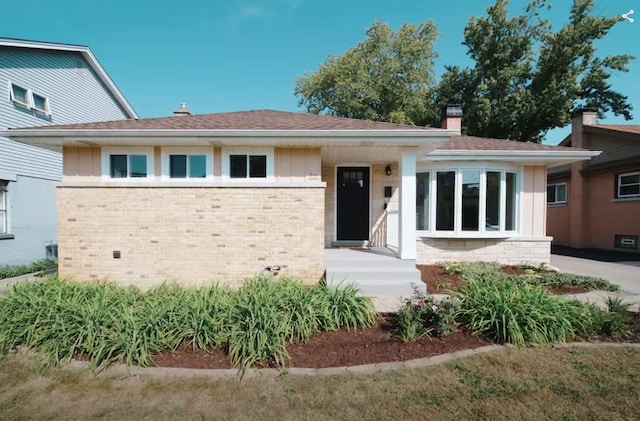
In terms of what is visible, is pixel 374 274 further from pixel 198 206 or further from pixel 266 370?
pixel 198 206

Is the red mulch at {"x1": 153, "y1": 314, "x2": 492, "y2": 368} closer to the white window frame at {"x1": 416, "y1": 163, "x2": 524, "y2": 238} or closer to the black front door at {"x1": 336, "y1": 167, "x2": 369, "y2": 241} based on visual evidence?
the white window frame at {"x1": 416, "y1": 163, "x2": 524, "y2": 238}

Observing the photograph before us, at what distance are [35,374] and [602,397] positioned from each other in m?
5.79

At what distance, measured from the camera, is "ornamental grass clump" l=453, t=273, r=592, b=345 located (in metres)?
3.82

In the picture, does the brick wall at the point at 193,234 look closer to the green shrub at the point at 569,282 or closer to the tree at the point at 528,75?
the green shrub at the point at 569,282

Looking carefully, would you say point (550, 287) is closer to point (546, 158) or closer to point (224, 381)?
point (546, 158)

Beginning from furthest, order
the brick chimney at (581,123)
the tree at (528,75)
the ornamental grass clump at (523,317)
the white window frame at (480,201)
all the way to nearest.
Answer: the tree at (528,75) < the brick chimney at (581,123) < the white window frame at (480,201) < the ornamental grass clump at (523,317)

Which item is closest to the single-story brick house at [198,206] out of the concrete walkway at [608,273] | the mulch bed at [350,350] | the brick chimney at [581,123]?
the mulch bed at [350,350]

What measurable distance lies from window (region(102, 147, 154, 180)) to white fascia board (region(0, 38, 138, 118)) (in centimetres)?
749

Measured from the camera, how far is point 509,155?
7.89 metres

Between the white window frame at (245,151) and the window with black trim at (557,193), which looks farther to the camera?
the window with black trim at (557,193)

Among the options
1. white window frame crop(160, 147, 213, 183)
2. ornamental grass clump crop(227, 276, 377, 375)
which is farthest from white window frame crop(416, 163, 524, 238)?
white window frame crop(160, 147, 213, 183)

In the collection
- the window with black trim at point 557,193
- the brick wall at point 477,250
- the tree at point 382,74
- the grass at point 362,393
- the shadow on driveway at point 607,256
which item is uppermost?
the tree at point 382,74

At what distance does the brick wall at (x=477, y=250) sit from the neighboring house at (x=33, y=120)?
12132 mm

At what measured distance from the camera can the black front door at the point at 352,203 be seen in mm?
8734
